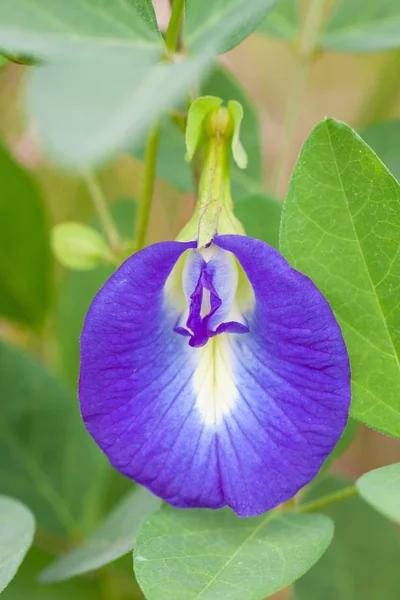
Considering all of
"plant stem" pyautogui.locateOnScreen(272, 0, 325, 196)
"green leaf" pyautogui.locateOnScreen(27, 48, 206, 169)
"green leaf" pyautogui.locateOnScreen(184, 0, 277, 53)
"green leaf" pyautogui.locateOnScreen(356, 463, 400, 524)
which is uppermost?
"plant stem" pyautogui.locateOnScreen(272, 0, 325, 196)

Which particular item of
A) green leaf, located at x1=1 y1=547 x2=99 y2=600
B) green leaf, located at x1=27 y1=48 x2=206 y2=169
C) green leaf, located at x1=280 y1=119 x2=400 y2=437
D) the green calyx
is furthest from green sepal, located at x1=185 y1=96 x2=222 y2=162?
green leaf, located at x1=1 y1=547 x2=99 y2=600

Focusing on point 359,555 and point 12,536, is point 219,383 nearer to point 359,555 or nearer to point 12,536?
point 12,536

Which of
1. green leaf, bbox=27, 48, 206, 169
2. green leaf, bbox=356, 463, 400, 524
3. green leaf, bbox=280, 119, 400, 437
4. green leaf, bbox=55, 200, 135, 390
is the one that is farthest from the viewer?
green leaf, bbox=55, 200, 135, 390

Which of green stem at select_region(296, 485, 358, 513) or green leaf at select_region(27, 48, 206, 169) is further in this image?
green stem at select_region(296, 485, 358, 513)

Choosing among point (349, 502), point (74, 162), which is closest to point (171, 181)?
point (349, 502)

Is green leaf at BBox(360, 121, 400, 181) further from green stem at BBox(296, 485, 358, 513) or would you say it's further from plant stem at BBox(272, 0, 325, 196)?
green stem at BBox(296, 485, 358, 513)

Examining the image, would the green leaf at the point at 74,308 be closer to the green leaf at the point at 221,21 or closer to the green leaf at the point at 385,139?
the green leaf at the point at 385,139

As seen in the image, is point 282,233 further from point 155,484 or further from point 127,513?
point 127,513

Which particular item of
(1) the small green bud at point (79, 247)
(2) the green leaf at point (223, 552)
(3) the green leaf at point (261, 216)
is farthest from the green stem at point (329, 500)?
(1) the small green bud at point (79, 247)
